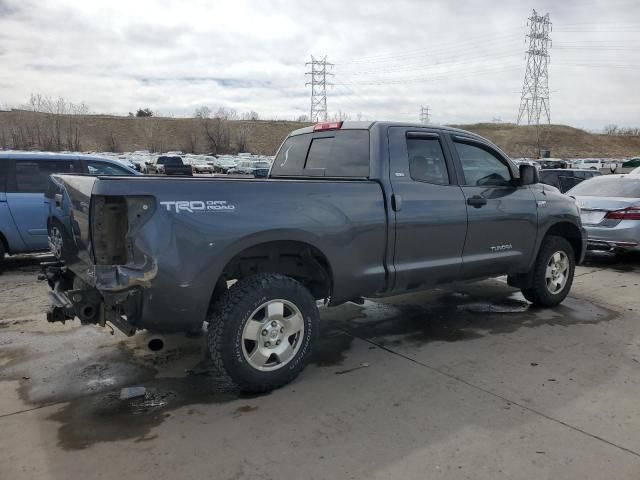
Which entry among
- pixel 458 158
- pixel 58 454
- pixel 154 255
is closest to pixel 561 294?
pixel 458 158

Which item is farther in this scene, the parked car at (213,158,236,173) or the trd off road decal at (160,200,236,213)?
the parked car at (213,158,236,173)

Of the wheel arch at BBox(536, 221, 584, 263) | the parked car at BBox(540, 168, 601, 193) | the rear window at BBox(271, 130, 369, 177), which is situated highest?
the rear window at BBox(271, 130, 369, 177)

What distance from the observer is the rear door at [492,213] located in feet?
16.8

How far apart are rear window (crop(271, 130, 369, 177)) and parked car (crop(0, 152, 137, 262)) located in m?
3.84

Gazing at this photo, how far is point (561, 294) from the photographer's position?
244 inches

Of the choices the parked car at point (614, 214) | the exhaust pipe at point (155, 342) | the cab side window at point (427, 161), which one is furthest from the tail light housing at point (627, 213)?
the exhaust pipe at point (155, 342)

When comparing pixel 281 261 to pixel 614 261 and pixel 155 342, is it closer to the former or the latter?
pixel 155 342

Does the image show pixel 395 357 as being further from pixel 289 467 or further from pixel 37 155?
pixel 37 155

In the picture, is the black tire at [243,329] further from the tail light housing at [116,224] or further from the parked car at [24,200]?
the parked car at [24,200]

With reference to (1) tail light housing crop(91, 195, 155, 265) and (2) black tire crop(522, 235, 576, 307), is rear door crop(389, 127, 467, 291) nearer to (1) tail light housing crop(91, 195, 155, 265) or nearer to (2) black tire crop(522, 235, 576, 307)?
(2) black tire crop(522, 235, 576, 307)

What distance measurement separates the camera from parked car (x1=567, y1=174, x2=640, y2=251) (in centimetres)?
830

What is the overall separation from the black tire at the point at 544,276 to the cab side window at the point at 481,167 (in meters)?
1.03

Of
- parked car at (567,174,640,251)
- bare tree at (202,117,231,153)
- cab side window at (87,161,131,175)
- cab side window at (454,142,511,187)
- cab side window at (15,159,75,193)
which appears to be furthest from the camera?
bare tree at (202,117,231,153)

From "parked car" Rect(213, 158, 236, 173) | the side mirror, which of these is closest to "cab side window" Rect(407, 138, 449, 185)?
the side mirror
